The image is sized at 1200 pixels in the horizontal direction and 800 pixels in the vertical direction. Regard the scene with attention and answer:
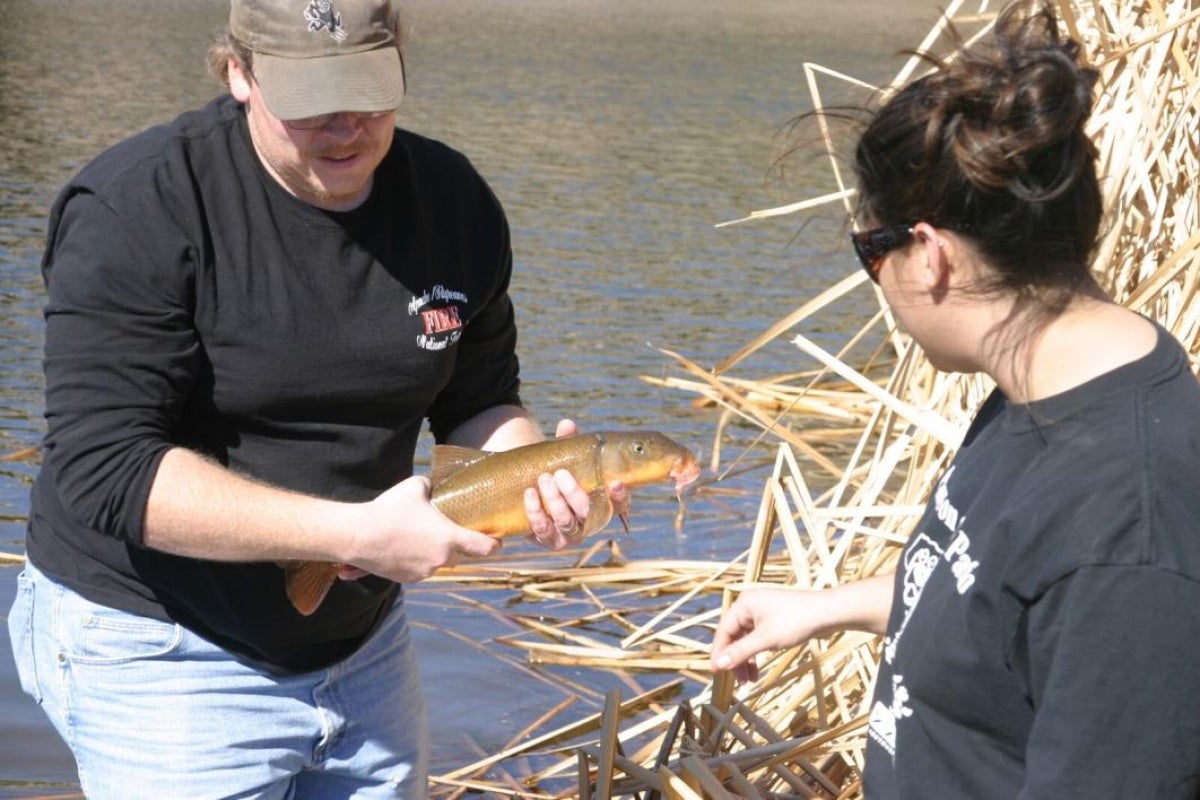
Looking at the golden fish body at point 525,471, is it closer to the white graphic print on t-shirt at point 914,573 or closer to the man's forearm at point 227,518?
the man's forearm at point 227,518

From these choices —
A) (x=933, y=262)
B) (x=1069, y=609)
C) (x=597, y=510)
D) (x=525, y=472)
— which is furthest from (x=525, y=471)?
(x=1069, y=609)

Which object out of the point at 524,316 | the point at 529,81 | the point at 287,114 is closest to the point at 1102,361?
the point at 287,114

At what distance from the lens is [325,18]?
122 inches

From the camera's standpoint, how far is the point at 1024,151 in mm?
2162

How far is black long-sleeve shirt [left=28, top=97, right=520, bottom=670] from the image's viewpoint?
2.90 m

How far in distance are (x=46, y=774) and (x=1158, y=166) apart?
3.82m

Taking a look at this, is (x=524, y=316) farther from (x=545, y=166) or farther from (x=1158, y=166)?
(x=1158, y=166)

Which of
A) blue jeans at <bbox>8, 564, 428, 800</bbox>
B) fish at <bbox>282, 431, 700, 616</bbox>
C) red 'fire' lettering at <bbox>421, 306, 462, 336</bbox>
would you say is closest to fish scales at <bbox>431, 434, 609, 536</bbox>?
fish at <bbox>282, 431, 700, 616</bbox>

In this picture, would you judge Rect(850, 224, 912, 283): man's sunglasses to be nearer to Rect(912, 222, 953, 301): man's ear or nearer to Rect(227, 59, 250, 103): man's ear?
Rect(912, 222, 953, 301): man's ear

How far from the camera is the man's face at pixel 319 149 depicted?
304cm

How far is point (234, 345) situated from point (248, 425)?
0.17 meters

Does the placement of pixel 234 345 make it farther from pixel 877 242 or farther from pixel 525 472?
pixel 877 242

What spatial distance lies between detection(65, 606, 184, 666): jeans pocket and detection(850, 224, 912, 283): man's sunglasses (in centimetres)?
148

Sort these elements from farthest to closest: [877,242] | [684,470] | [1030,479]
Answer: [684,470] < [877,242] < [1030,479]
